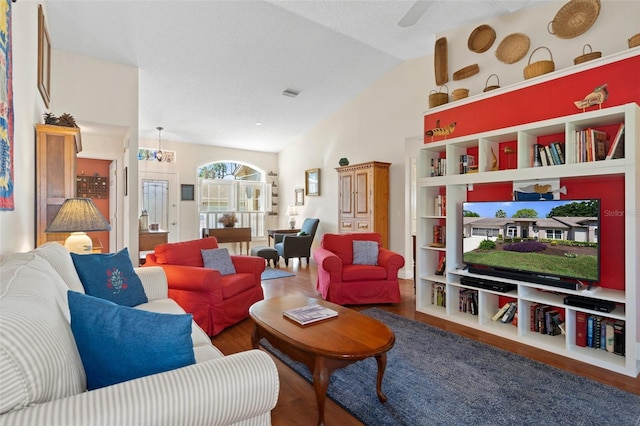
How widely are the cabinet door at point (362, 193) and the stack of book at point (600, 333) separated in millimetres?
3417

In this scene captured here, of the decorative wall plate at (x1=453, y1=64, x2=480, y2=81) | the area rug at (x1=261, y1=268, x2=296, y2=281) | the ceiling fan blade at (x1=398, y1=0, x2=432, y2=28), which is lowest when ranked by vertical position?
the area rug at (x1=261, y1=268, x2=296, y2=281)

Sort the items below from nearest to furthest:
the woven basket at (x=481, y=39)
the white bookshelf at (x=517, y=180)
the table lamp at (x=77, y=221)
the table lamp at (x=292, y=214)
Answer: the white bookshelf at (x=517, y=180), the table lamp at (x=77, y=221), the woven basket at (x=481, y=39), the table lamp at (x=292, y=214)

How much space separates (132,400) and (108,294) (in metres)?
1.47

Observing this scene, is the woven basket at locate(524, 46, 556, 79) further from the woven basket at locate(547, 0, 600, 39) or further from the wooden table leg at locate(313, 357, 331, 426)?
the wooden table leg at locate(313, 357, 331, 426)

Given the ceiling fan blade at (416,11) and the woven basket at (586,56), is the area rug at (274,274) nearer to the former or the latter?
the ceiling fan blade at (416,11)

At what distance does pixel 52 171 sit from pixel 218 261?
5.26 feet

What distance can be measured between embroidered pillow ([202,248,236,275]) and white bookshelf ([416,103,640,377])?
2.13 meters

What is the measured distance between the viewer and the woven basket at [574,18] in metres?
2.83

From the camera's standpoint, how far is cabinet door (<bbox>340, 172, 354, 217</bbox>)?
20.3 feet

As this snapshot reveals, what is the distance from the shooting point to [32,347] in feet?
2.74

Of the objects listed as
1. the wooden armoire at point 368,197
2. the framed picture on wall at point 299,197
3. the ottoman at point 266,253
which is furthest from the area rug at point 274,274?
the framed picture on wall at point 299,197

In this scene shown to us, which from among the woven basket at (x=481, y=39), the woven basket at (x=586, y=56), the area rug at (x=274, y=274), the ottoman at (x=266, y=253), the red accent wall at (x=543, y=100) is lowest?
the area rug at (x=274, y=274)

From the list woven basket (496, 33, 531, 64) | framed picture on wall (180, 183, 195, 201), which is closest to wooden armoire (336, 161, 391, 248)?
woven basket (496, 33, 531, 64)

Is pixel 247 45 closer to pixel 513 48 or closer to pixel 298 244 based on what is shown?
pixel 513 48
